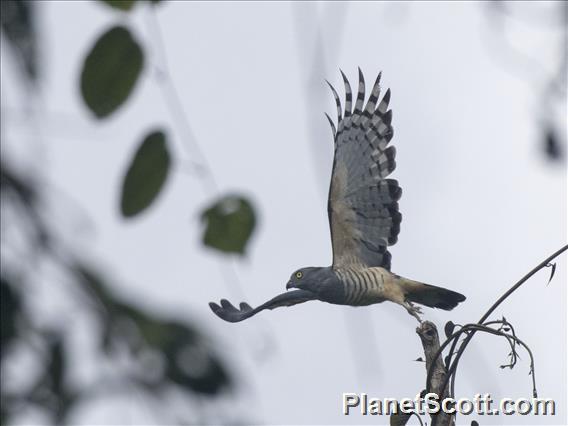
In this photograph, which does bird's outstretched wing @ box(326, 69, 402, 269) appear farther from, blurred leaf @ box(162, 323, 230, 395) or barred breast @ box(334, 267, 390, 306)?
blurred leaf @ box(162, 323, 230, 395)

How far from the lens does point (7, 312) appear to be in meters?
1.01

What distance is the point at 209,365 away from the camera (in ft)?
3.18

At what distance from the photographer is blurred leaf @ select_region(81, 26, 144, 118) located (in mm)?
1032

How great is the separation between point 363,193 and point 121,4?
140 inches

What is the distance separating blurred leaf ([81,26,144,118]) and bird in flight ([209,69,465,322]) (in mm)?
2654

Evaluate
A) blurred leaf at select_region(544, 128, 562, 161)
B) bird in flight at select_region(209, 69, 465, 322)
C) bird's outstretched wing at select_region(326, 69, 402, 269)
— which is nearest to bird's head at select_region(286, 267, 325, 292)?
bird in flight at select_region(209, 69, 465, 322)

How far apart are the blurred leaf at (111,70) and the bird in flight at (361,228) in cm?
265

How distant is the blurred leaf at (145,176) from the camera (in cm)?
103

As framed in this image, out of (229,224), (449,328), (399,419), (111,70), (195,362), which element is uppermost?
(111,70)

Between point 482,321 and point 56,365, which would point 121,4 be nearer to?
point 56,365

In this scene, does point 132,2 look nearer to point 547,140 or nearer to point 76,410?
point 76,410

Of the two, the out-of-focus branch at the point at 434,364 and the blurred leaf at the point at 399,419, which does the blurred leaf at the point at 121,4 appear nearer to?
the out-of-focus branch at the point at 434,364

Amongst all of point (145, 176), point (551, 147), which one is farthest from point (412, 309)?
point (145, 176)

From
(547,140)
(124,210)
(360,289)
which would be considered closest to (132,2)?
(124,210)
